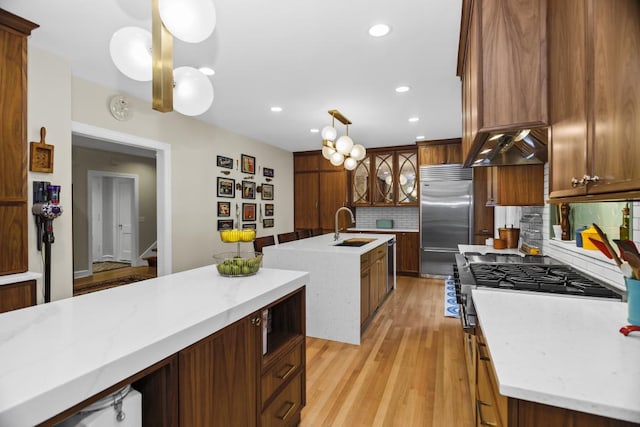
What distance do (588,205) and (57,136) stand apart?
13.1 feet

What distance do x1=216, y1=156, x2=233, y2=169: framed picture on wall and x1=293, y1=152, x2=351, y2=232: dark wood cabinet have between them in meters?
2.10

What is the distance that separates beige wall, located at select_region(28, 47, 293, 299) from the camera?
2664 millimetres

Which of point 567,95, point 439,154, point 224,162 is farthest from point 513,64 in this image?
point 439,154

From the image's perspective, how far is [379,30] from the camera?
7.43 ft

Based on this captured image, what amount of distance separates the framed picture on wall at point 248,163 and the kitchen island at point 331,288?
2.49m

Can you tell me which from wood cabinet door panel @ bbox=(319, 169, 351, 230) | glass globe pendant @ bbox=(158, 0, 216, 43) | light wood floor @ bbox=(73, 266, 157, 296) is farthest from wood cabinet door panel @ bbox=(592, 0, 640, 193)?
light wood floor @ bbox=(73, 266, 157, 296)

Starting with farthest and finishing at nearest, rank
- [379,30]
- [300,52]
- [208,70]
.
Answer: [208,70]
[300,52]
[379,30]

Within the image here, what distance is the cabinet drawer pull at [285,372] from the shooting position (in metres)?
1.56

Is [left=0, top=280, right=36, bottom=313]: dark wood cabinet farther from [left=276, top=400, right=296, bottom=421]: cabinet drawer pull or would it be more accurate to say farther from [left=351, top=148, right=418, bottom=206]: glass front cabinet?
[left=351, top=148, right=418, bottom=206]: glass front cabinet

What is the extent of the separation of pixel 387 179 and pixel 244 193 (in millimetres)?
2751

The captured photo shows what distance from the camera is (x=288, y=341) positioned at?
169 centimetres

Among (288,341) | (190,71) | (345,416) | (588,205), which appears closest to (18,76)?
(190,71)

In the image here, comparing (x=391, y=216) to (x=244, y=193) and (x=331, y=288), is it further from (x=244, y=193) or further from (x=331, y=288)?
(x=331, y=288)

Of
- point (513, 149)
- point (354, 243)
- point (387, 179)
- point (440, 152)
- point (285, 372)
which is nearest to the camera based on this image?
point (285, 372)
